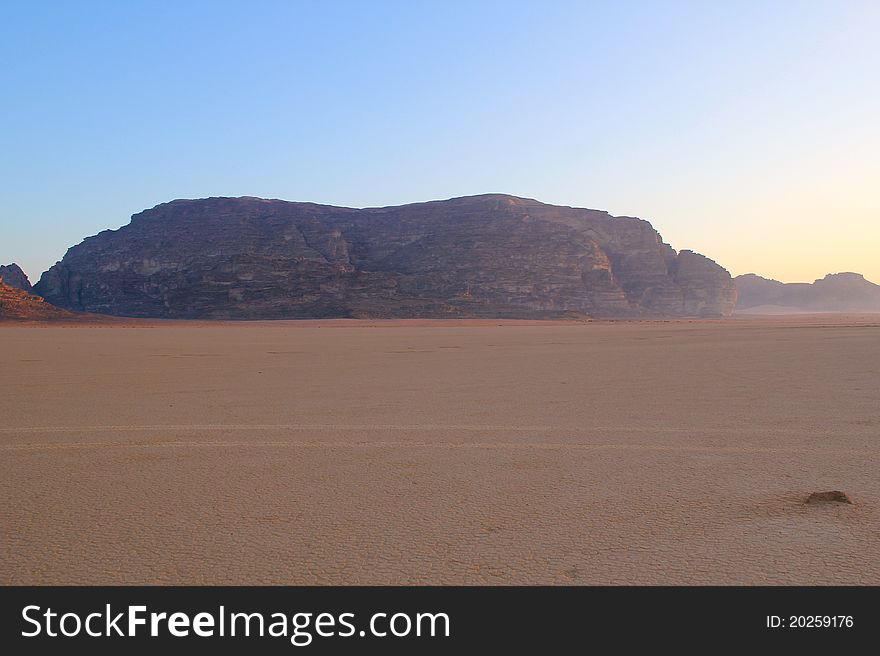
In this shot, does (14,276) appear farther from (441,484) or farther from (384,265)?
(441,484)

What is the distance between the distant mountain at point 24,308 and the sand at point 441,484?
52.9 m

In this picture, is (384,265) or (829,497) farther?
(384,265)

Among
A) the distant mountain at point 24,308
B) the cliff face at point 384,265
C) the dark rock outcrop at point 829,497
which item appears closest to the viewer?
the dark rock outcrop at point 829,497

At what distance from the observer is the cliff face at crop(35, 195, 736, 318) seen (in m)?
93.6

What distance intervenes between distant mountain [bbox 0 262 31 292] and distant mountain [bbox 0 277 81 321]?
206ft

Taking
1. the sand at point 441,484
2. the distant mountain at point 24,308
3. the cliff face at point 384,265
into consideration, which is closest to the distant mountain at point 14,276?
the cliff face at point 384,265

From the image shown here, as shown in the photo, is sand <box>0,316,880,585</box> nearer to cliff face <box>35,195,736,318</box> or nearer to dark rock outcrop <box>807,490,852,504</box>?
dark rock outcrop <box>807,490,852,504</box>

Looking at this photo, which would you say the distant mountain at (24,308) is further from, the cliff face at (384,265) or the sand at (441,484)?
the sand at (441,484)

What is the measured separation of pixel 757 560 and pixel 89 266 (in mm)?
132928

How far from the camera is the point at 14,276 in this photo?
374 feet

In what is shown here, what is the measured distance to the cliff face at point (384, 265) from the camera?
93.6 meters

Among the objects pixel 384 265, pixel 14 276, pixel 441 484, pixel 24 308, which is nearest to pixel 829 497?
pixel 441 484

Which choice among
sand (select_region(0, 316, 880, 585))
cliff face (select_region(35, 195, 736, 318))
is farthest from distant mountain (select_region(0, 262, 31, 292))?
sand (select_region(0, 316, 880, 585))

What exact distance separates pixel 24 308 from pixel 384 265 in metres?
69.5
